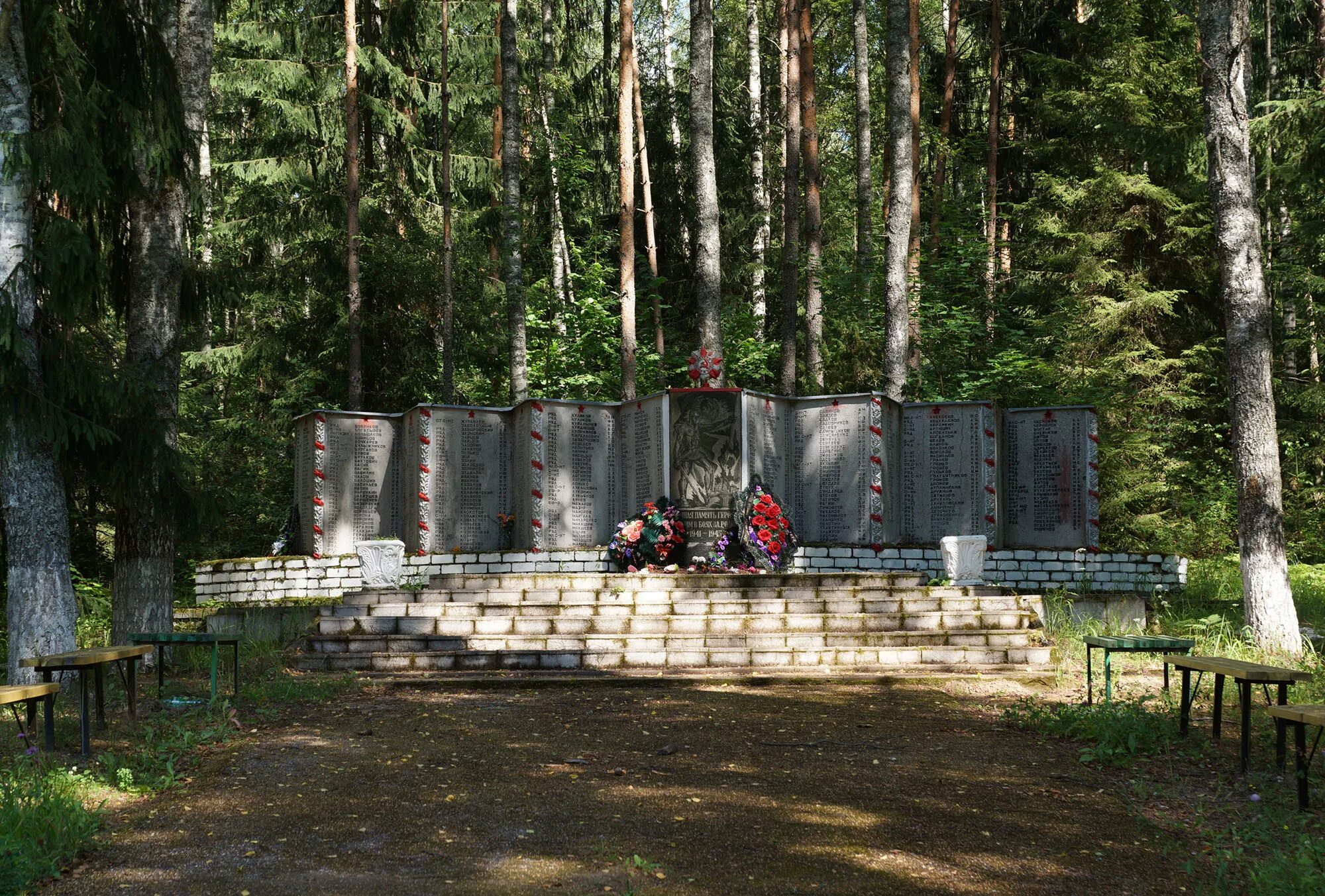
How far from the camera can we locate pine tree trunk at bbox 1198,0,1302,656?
10.1 meters

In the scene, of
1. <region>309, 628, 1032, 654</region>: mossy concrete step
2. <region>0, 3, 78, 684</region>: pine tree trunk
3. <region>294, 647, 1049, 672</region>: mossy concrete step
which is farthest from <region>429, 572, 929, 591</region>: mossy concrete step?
<region>0, 3, 78, 684</region>: pine tree trunk

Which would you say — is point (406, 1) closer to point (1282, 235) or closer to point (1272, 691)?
point (1272, 691)

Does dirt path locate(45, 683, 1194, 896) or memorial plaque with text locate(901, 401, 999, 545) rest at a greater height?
memorial plaque with text locate(901, 401, 999, 545)

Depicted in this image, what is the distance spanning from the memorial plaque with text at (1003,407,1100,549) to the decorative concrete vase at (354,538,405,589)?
797 centimetres

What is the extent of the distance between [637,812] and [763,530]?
7.93 meters

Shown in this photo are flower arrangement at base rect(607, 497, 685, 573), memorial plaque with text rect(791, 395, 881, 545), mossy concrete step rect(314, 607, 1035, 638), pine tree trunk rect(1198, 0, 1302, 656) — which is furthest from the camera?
memorial plaque with text rect(791, 395, 881, 545)

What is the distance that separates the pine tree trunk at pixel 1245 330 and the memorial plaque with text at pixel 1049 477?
3997mm

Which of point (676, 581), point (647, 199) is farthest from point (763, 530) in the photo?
point (647, 199)

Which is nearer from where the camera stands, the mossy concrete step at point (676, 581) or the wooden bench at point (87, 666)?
the wooden bench at point (87, 666)

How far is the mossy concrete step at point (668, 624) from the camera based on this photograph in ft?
35.8

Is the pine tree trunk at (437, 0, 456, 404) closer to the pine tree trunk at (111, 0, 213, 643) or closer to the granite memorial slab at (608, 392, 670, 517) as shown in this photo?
the granite memorial slab at (608, 392, 670, 517)

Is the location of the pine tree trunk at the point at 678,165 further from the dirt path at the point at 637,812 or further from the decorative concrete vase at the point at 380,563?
the dirt path at the point at 637,812

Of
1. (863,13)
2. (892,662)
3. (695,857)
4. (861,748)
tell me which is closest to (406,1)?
(863,13)

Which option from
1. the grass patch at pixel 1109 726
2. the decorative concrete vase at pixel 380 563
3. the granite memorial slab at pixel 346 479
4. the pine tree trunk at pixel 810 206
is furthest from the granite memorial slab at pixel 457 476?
the grass patch at pixel 1109 726
